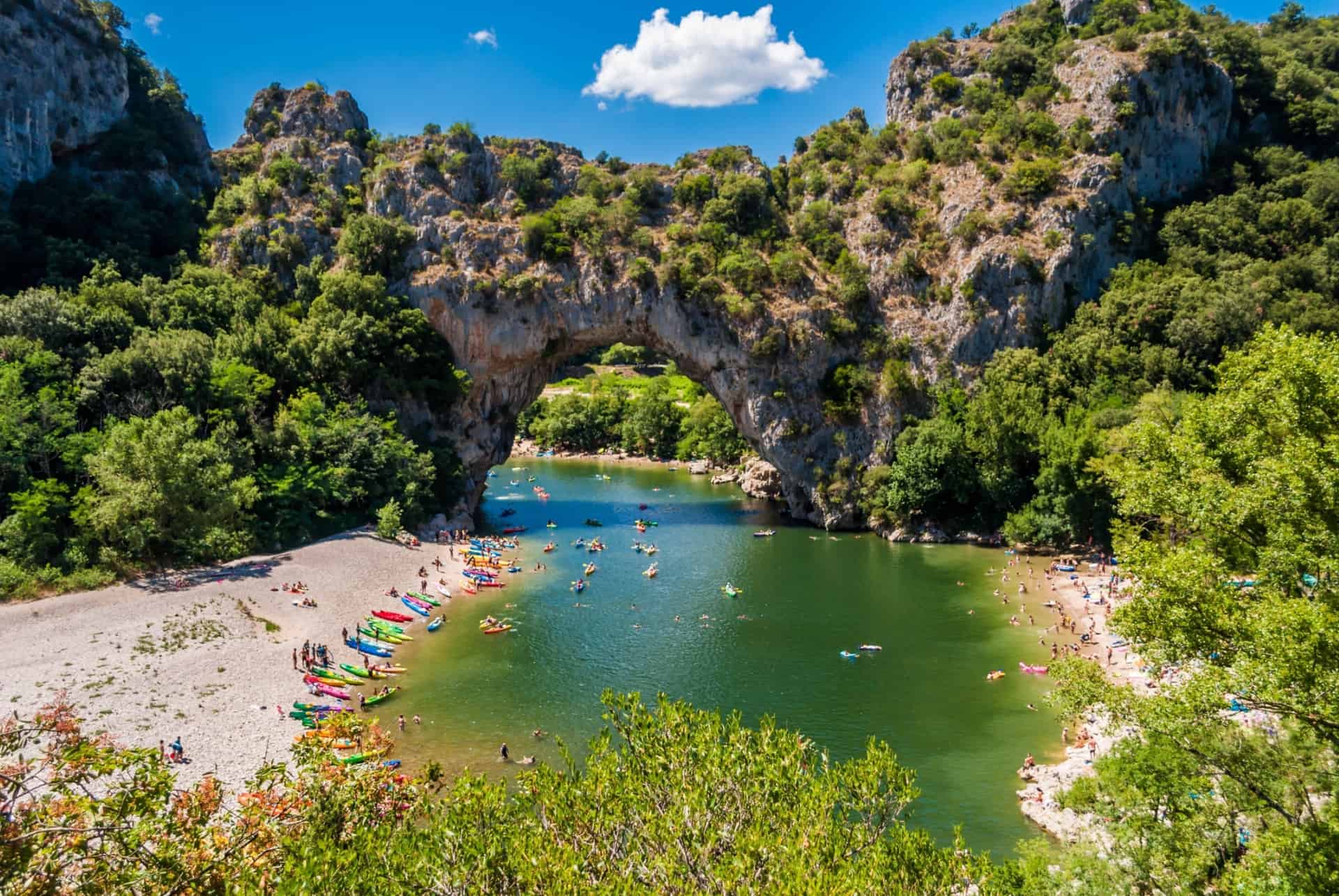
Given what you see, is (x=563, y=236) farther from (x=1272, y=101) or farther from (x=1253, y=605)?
(x=1272, y=101)

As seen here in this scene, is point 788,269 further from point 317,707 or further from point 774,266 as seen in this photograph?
point 317,707

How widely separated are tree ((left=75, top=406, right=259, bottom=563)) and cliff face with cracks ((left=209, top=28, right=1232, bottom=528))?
65.6ft

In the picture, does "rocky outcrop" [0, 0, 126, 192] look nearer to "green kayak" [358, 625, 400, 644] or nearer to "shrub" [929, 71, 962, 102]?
"green kayak" [358, 625, 400, 644]

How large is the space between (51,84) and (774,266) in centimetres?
5912

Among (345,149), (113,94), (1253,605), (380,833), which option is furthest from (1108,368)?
(113,94)

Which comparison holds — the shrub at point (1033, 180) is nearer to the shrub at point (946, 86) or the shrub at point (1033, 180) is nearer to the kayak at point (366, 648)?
the shrub at point (946, 86)

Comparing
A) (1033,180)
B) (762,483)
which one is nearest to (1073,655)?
(1033,180)

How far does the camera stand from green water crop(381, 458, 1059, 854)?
2486cm

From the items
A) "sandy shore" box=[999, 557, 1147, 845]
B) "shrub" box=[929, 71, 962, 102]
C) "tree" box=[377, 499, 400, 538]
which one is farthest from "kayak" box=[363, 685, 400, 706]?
"shrub" box=[929, 71, 962, 102]

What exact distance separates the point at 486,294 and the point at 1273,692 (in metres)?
56.2

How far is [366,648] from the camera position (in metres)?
33.0

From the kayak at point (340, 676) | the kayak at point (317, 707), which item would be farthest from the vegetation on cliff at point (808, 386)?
the kayak at point (340, 676)

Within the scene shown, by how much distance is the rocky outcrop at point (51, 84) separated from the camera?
182 feet

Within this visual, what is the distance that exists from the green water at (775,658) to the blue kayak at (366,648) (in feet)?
2.86
